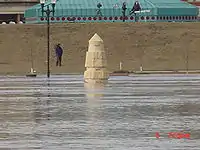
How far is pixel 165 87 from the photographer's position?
3231 centimetres

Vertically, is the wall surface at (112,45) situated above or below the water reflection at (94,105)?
below

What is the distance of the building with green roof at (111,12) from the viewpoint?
2972 inches

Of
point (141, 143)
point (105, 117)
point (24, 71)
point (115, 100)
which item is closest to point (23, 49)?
point (24, 71)

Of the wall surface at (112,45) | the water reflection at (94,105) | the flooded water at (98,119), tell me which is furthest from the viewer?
the wall surface at (112,45)

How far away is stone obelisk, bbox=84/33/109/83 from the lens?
119 feet

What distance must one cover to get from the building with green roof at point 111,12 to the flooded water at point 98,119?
4552 cm

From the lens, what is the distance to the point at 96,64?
3625cm

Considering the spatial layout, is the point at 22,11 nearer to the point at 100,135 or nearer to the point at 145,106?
the point at 145,106
